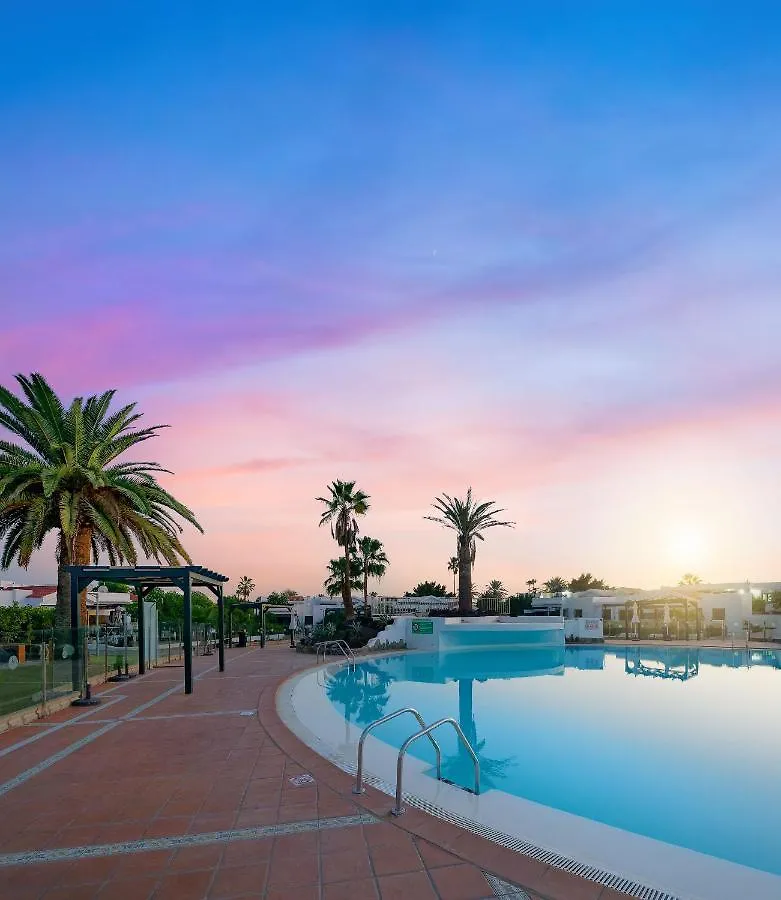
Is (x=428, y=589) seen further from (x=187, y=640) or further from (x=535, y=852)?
(x=535, y=852)

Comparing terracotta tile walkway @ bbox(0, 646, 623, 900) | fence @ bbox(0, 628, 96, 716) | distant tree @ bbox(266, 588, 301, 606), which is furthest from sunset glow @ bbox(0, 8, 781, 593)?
distant tree @ bbox(266, 588, 301, 606)

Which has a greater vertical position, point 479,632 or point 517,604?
point 479,632

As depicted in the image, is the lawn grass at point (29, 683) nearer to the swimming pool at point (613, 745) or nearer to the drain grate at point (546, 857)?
the swimming pool at point (613, 745)

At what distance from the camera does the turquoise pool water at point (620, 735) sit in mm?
8664

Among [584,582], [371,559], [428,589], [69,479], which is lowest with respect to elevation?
[584,582]

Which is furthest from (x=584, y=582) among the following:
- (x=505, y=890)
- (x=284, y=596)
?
(x=505, y=890)

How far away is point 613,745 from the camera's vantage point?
488 inches

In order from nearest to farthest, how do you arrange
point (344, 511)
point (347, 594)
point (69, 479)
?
point (69, 479) < point (347, 594) < point (344, 511)

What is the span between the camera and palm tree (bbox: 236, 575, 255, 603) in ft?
307

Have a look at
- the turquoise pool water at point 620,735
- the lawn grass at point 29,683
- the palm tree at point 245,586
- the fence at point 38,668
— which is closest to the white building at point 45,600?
the turquoise pool water at point 620,735

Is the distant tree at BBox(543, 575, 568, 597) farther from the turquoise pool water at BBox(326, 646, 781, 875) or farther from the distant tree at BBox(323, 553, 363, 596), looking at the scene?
the turquoise pool water at BBox(326, 646, 781, 875)

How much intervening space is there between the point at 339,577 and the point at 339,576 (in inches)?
10.0

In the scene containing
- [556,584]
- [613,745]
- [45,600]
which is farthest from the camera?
[556,584]

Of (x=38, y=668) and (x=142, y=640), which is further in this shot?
(x=142, y=640)
